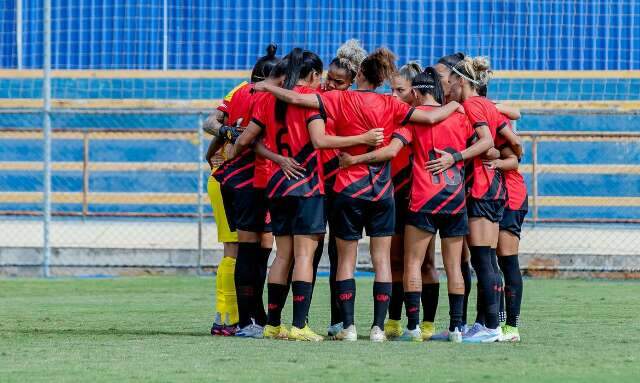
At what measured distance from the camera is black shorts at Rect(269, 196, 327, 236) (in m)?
7.17

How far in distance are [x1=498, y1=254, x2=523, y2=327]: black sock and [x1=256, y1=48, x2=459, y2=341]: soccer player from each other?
0.78m

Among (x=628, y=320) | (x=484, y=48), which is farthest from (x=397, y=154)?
(x=484, y=48)

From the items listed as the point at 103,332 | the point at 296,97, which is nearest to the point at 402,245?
the point at 296,97

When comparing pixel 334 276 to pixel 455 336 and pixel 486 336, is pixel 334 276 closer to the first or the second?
pixel 455 336

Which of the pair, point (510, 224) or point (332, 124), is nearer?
point (332, 124)

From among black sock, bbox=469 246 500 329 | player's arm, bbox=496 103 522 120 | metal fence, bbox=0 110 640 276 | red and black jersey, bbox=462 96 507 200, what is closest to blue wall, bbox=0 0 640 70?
metal fence, bbox=0 110 640 276

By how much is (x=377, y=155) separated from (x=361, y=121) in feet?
0.70

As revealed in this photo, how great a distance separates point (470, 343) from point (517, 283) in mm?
620

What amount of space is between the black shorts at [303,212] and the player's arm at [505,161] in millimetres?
1060

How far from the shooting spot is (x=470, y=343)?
722 cm

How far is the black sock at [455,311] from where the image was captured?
7.31m

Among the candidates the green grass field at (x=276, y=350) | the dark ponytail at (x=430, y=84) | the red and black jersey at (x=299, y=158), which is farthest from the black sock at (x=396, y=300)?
the dark ponytail at (x=430, y=84)

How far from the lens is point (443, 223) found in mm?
7320

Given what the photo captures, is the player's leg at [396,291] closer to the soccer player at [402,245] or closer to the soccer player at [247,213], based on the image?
Result: the soccer player at [402,245]
